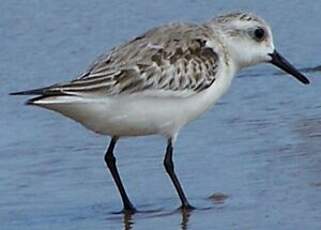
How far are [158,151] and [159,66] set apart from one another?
850mm

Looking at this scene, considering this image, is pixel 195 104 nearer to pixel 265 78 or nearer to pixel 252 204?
pixel 252 204

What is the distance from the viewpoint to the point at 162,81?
6629 mm

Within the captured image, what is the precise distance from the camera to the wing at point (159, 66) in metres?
6.49

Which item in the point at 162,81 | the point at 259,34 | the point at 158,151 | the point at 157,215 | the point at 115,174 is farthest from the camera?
the point at 158,151

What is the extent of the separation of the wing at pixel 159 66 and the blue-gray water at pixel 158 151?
0.51 m

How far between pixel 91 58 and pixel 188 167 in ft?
8.57

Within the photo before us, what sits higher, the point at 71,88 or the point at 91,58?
the point at 71,88

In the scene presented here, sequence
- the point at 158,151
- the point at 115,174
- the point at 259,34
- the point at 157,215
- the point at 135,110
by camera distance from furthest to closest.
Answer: the point at 158,151 < the point at 259,34 < the point at 115,174 < the point at 135,110 < the point at 157,215

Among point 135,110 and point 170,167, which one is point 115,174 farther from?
point 135,110

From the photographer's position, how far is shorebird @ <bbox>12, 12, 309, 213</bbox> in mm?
6391

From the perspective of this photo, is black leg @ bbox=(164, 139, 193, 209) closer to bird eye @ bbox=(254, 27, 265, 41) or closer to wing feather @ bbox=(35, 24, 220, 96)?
wing feather @ bbox=(35, 24, 220, 96)

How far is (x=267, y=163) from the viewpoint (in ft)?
22.8

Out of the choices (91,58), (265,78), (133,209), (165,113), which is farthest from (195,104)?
(91,58)

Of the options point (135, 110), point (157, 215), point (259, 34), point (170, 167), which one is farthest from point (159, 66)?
point (157, 215)
